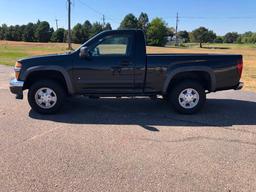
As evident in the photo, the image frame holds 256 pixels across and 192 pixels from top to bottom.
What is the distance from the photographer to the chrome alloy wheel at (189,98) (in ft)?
24.8

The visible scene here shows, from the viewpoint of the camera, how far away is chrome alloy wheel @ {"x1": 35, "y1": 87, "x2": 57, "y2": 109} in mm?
7480

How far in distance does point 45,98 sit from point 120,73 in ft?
5.49

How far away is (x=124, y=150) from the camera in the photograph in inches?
207

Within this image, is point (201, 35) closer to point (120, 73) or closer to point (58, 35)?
point (58, 35)

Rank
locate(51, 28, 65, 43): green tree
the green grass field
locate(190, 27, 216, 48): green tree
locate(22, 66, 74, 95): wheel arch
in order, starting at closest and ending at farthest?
locate(22, 66, 74, 95): wheel arch, the green grass field, locate(51, 28, 65, 43): green tree, locate(190, 27, 216, 48): green tree

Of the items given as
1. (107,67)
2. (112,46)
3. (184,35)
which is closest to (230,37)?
(184,35)

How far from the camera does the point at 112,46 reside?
7.45 m

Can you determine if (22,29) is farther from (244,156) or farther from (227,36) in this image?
(244,156)

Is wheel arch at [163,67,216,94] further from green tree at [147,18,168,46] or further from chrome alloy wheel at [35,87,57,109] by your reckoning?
green tree at [147,18,168,46]

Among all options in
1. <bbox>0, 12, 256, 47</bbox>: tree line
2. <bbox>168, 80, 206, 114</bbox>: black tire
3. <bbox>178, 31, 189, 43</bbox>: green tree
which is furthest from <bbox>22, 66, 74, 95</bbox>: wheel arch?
<bbox>178, 31, 189, 43</bbox>: green tree

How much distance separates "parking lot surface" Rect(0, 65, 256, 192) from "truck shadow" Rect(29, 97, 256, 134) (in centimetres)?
2

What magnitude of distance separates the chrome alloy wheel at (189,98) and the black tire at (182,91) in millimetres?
25

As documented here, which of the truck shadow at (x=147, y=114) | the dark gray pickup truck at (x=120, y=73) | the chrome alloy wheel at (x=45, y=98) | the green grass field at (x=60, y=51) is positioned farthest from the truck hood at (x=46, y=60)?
the green grass field at (x=60, y=51)

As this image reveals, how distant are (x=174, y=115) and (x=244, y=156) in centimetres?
268
